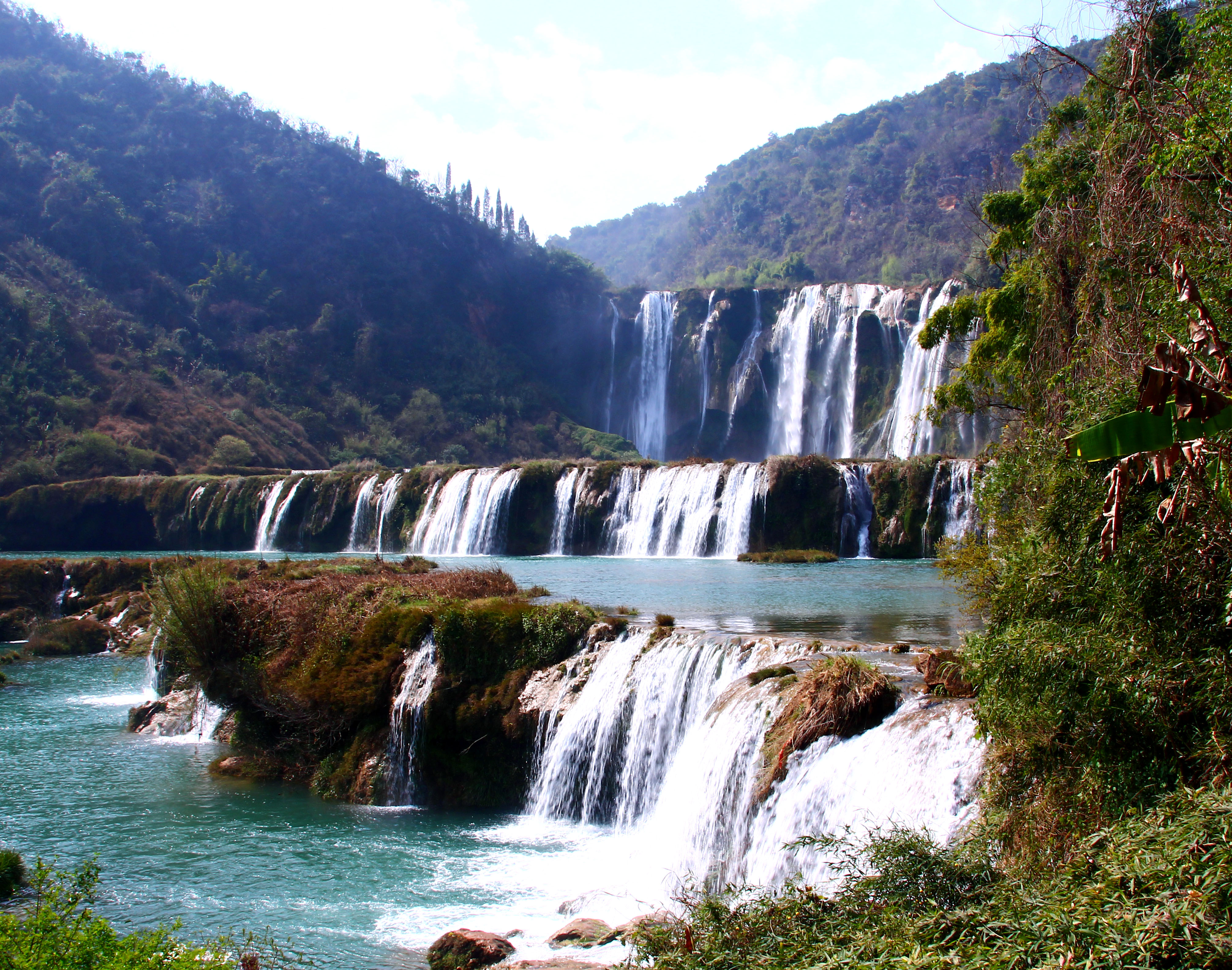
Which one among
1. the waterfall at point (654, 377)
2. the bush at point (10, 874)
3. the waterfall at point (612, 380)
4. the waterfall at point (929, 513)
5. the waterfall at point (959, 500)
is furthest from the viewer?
the waterfall at point (612, 380)

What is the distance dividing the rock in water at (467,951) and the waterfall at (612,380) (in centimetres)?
7545

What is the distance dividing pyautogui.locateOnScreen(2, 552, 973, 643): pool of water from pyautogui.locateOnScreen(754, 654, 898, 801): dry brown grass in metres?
1.04

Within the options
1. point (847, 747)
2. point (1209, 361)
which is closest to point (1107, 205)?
point (1209, 361)

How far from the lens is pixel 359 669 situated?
13570mm

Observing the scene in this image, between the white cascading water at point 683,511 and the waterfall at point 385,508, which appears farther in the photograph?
the waterfall at point 385,508

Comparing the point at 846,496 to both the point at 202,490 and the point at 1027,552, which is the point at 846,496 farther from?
the point at 202,490

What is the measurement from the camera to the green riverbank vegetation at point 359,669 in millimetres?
12578

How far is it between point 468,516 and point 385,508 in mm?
4954

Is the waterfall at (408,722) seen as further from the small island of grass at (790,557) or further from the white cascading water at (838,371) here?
the white cascading water at (838,371)

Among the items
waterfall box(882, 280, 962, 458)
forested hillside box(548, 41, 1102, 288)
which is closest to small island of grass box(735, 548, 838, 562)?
waterfall box(882, 280, 962, 458)

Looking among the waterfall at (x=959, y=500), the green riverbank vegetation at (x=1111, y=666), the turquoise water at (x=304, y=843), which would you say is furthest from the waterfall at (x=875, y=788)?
the waterfall at (x=959, y=500)

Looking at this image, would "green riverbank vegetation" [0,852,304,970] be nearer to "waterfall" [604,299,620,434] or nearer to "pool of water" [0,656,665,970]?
"pool of water" [0,656,665,970]

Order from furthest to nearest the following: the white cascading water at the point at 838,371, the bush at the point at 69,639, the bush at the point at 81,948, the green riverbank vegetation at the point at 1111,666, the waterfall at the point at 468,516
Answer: the white cascading water at the point at 838,371 < the waterfall at the point at 468,516 < the bush at the point at 69,639 < the bush at the point at 81,948 < the green riverbank vegetation at the point at 1111,666

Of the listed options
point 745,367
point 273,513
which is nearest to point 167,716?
point 273,513
